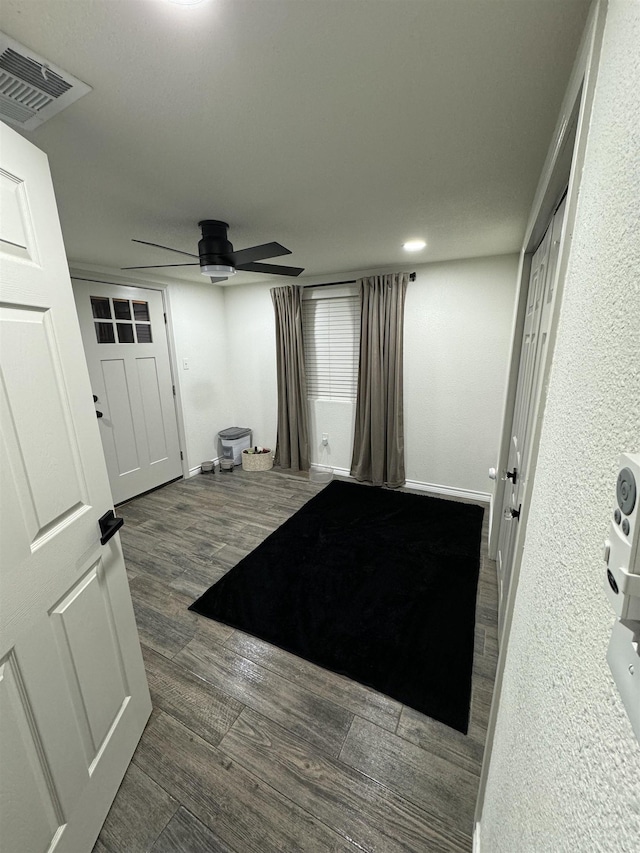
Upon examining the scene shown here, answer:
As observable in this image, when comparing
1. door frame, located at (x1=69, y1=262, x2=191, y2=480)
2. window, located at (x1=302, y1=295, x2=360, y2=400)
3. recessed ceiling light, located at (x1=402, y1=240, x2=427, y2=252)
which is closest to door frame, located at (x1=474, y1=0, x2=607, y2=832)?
recessed ceiling light, located at (x1=402, y1=240, x2=427, y2=252)

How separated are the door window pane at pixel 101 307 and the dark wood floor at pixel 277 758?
2633 mm

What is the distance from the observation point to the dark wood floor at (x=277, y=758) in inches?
43.9

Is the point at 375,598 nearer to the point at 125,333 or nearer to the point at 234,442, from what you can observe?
the point at 234,442

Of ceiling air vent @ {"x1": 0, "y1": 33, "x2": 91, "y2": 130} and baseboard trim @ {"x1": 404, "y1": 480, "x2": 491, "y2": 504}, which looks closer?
ceiling air vent @ {"x1": 0, "y1": 33, "x2": 91, "y2": 130}

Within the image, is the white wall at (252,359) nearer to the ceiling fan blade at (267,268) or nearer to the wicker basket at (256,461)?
the wicker basket at (256,461)

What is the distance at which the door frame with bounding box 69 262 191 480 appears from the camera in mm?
3014

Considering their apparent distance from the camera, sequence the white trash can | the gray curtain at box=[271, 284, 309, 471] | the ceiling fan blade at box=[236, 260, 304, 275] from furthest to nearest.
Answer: the white trash can < the gray curtain at box=[271, 284, 309, 471] < the ceiling fan blade at box=[236, 260, 304, 275]

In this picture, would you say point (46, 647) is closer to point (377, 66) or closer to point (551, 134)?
point (377, 66)

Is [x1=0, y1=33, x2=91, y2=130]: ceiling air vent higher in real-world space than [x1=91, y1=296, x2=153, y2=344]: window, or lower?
higher

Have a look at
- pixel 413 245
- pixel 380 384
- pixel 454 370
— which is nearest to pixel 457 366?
pixel 454 370

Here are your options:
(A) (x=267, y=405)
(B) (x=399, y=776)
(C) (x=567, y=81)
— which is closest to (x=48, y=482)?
(B) (x=399, y=776)

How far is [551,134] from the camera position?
1237 mm

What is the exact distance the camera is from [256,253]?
1933mm

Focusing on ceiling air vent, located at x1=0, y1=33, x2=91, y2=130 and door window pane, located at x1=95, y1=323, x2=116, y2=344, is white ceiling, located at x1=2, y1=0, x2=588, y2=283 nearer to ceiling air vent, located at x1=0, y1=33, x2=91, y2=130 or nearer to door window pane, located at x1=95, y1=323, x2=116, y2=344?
ceiling air vent, located at x1=0, y1=33, x2=91, y2=130
